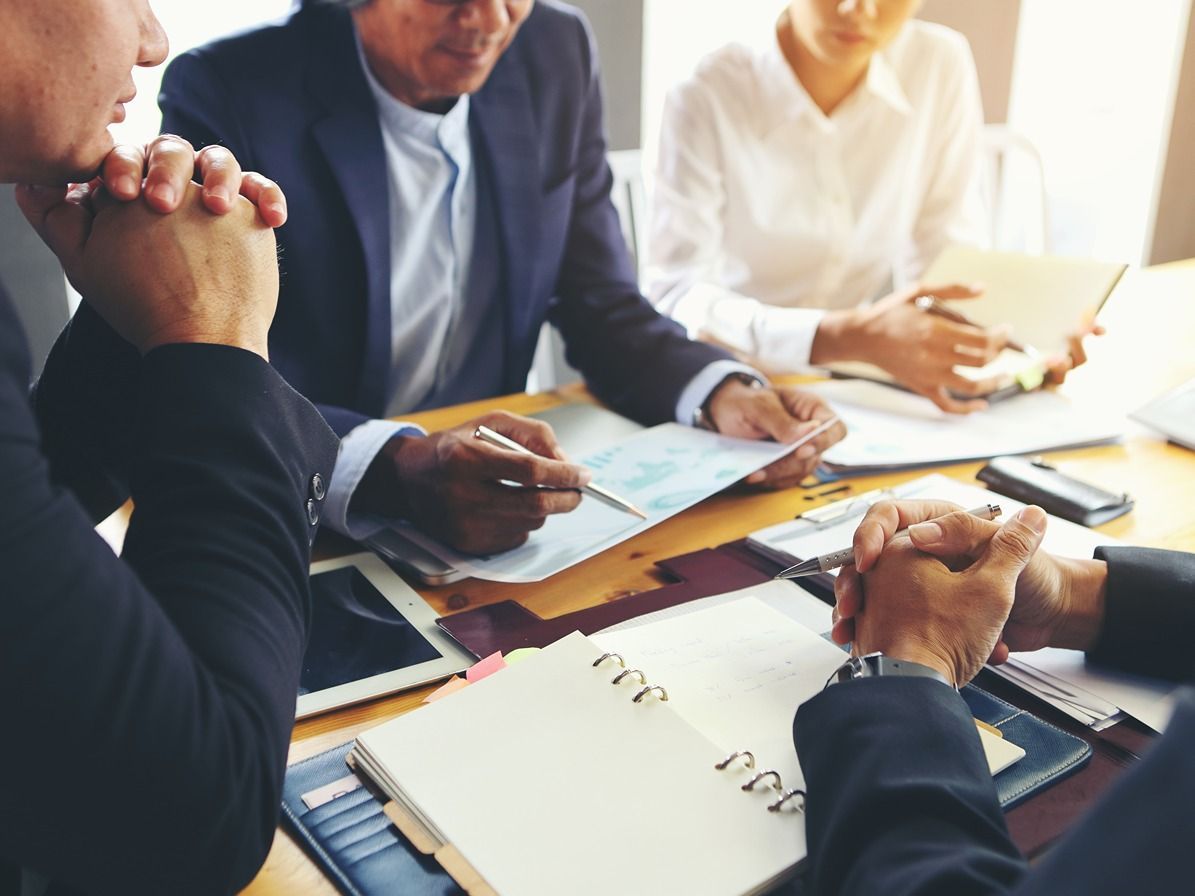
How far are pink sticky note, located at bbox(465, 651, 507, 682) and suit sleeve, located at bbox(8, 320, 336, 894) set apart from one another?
0.69ft

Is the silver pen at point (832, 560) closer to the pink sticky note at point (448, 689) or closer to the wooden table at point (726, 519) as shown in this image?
the wooden table at point (726, 519)

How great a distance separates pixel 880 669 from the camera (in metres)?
0.73

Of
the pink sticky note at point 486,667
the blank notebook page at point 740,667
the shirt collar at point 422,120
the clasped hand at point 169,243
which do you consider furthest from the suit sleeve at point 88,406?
the shirt collar at point 422,120

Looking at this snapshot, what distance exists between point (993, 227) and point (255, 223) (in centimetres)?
247

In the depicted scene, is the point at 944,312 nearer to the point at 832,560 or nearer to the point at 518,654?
the point at 832,560

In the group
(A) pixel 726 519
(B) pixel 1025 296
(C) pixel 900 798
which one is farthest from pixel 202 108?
(B) pixel 1025 296

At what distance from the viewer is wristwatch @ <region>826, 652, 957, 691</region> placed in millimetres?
722

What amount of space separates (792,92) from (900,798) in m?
1.74

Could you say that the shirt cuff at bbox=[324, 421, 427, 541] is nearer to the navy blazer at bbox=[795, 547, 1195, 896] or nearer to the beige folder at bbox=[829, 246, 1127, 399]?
the navy blazer at bbox=[795, 547, 1195, 896]

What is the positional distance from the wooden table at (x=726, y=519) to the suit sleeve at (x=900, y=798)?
311mm

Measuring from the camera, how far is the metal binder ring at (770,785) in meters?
0.69

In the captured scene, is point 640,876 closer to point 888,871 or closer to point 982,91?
point 888,871

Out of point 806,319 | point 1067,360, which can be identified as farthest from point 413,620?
point 1067,360

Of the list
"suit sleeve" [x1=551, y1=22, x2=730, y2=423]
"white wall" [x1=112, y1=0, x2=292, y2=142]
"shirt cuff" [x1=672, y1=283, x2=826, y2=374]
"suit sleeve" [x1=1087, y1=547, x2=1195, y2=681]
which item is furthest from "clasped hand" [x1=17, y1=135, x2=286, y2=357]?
"white wall" [x1=112, y1=0, x2=292, y2=142]
